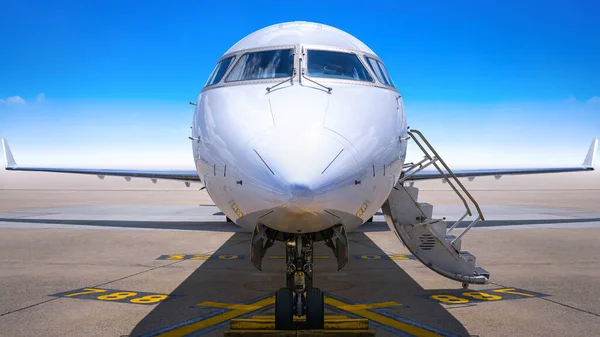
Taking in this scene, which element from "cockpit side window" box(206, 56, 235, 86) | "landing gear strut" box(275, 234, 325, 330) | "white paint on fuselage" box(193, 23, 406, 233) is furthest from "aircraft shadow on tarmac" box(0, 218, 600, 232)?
"white paint on fuselage" box(193, 23, 406, 233)

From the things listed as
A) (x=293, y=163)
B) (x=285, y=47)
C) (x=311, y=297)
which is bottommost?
(x=311, y=297)

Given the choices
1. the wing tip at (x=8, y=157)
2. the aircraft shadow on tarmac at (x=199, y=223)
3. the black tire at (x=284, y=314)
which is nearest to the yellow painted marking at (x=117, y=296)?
the black tire at (x=284, y=314)

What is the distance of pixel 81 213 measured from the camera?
72.1ft

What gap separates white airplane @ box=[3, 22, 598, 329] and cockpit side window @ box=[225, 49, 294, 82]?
1 centimetres

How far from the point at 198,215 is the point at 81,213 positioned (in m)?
5.62

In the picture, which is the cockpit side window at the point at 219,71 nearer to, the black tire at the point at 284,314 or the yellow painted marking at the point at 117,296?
the black tire at the point at 284,314

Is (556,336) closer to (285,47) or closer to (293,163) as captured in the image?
(293,163)

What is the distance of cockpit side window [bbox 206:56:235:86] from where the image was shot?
19.5ft

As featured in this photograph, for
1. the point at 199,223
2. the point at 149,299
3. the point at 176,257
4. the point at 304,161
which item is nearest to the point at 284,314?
the point at 304,161

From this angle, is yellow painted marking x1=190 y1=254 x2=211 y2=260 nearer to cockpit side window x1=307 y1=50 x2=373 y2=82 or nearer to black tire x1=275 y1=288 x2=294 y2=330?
black tire x1=275 y1=288 x2=294 y2=330

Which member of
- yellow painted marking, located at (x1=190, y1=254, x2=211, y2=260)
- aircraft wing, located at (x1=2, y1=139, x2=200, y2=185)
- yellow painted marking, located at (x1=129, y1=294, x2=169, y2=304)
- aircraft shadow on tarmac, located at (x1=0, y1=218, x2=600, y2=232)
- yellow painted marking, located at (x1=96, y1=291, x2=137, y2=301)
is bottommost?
yellow painted marking, located at (x1=96, y1=291, x2=137, y2=301)

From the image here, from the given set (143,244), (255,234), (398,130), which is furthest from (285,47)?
(143,244)

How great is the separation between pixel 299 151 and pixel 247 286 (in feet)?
15.6

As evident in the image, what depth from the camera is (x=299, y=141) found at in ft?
→ 13.4
